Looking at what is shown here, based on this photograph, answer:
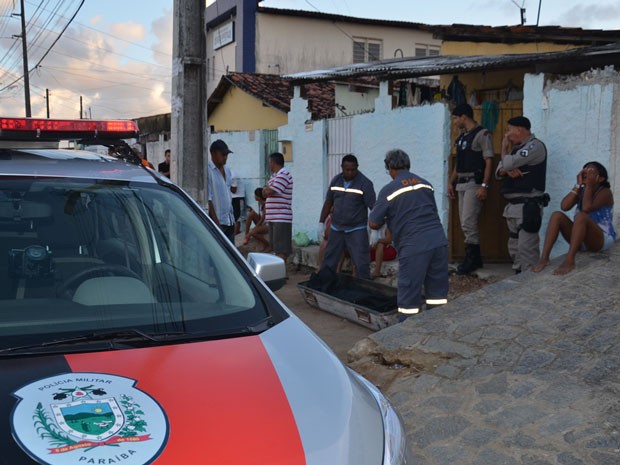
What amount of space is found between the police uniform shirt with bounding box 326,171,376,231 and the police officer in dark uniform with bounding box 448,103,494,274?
1066mm

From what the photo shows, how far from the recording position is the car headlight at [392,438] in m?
2.10

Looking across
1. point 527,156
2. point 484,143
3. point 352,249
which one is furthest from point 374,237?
point 527,156

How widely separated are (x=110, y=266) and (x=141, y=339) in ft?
2.15

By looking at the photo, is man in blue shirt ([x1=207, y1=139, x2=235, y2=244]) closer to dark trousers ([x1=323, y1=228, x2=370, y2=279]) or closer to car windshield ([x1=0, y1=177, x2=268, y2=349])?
dark trousers ([x1=323, y1=228, x2=370, y2=279])

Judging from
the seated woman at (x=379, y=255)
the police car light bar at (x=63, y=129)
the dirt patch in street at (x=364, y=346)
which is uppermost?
the police car light bar at (x=63, y=129)

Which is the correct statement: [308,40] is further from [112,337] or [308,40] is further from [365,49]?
A: [112,337]

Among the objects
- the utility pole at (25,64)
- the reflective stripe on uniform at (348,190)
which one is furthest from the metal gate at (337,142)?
the utility pole at (25,64)

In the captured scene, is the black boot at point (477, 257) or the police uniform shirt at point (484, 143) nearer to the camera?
the police uniform shirt at point (484, 143)

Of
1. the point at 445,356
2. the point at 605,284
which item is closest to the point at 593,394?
the point at 445,356

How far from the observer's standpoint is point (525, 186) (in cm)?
680

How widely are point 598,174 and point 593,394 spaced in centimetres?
267

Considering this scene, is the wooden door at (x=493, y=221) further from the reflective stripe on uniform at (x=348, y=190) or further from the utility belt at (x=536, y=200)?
the utility belt at (x=536, y=200)

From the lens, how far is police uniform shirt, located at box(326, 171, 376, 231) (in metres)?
7.79

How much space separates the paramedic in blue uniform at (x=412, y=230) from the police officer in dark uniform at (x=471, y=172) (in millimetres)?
2029
